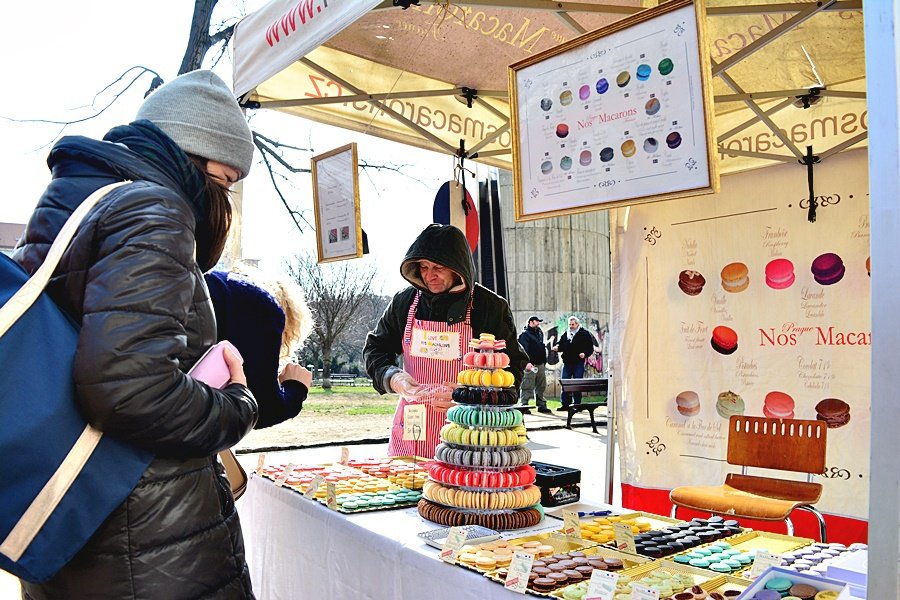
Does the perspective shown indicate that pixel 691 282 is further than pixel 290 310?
Yes

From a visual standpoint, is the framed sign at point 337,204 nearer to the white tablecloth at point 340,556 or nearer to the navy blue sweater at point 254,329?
the white tablecloth at point 340,556

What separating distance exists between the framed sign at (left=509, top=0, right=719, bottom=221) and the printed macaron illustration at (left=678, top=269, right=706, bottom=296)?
2.31 metres

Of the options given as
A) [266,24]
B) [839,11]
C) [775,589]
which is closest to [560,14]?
[266,24]

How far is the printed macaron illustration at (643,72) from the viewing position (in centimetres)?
209

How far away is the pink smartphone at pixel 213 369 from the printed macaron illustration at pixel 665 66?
4.88 ft

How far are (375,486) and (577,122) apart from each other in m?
1.49

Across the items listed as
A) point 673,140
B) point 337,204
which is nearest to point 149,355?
point 673,140

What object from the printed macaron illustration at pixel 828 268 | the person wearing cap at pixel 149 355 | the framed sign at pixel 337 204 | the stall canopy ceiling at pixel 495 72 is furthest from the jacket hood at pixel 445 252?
the printed macaron illustration at pixel 828 268

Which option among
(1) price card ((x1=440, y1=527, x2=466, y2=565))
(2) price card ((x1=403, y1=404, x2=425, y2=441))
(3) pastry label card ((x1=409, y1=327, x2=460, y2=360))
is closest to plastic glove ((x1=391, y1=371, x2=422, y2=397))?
(3) pastry label card ((x1=409, y1=327, x2=460, y2=360))

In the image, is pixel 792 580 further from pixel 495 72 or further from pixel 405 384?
pixel 495 72

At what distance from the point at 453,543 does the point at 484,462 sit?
13.7 inches

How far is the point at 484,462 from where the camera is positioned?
2078 millimetres

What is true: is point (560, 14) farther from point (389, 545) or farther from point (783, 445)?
point (783, 445)

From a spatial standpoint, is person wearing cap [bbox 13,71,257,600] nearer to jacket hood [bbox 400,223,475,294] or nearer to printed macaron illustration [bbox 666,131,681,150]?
printed macaron illustration [bbox 666,131,681,150]
